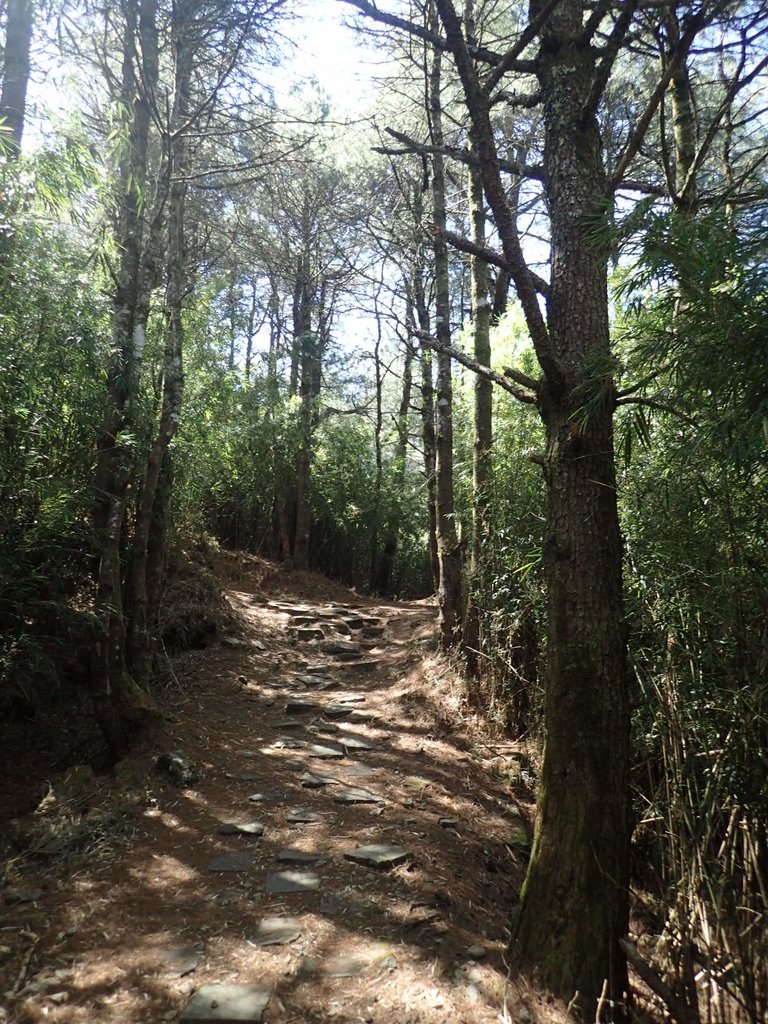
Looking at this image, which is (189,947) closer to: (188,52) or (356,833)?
(356,833)

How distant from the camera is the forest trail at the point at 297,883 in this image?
213 centimetres

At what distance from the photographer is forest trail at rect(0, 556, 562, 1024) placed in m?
2.13

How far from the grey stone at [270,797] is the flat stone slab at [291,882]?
0.79m

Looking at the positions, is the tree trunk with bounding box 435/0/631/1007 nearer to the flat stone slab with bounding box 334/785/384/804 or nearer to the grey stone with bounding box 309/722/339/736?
the flat stone slab with bounding box 334/785/384/804

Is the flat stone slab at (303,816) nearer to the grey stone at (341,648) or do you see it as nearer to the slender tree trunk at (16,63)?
the grey stone at (341,648)

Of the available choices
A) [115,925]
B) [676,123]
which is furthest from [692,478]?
[676,123]

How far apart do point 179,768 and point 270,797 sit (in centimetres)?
66

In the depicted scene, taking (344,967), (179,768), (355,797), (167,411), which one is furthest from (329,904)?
(167,411)

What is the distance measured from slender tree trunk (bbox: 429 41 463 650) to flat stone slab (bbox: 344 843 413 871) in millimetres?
2715

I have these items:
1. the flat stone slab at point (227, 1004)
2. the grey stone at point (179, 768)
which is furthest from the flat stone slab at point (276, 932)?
the grey stone at point (179, 768)

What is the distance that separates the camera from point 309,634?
25.6 ft

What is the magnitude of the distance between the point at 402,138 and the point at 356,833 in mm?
3479

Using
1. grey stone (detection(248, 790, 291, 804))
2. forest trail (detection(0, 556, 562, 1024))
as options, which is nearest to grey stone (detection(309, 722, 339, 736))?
forest trail (detection(0, 556, 562, 1024))

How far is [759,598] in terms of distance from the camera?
2143 mm
